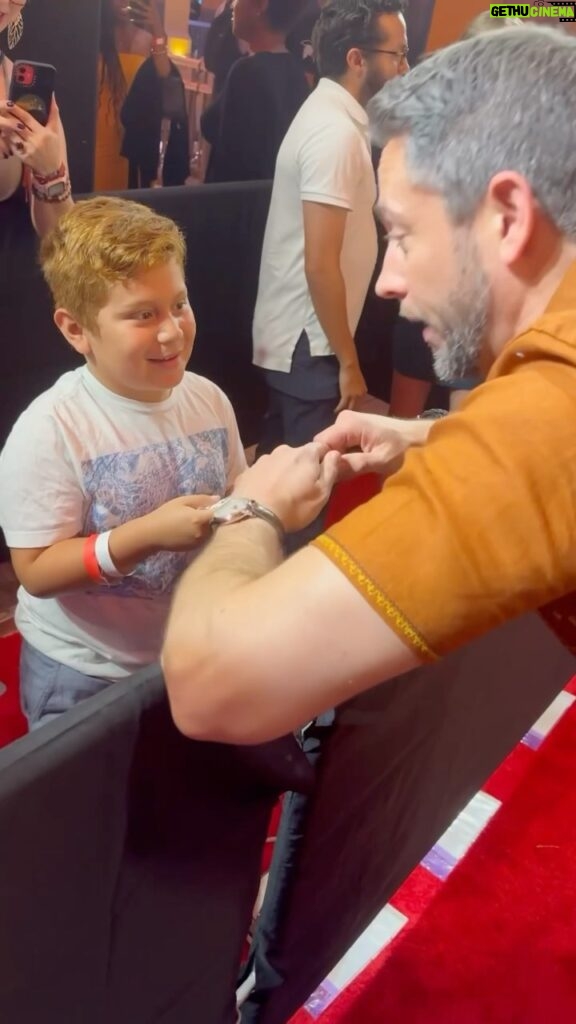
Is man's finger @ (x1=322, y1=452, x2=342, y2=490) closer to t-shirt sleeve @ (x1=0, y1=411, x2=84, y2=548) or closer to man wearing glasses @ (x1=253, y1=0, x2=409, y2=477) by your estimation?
t-shirt sleeve @ (x1=0, y1=411, x2=84, y2=548)

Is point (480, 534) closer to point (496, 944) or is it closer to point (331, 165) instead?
point (496, 944)

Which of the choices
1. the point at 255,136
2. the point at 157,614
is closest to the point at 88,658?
the point at 157,614

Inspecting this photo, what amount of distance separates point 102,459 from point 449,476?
2.22 ft

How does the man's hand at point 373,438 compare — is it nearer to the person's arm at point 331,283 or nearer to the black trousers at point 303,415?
the person's arm at point 331,283

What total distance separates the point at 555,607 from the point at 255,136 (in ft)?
10.6

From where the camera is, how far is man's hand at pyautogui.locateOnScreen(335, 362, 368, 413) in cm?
239

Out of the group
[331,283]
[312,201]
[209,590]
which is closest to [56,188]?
[312,201]

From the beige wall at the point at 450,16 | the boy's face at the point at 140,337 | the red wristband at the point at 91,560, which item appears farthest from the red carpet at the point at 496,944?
the beige wall at the point at 450,16

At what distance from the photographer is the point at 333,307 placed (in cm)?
228

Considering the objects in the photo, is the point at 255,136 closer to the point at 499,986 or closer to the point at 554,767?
the point at 554,767

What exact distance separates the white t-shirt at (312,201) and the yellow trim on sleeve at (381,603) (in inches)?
65.2

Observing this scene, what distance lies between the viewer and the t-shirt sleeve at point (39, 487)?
Answer: 1159 millimetres

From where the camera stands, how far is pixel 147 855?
0.82 m

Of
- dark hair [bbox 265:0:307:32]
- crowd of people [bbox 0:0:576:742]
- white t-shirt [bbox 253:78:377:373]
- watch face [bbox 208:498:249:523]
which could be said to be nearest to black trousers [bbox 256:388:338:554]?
white t-shirt [bbox 253:78:377:373]
